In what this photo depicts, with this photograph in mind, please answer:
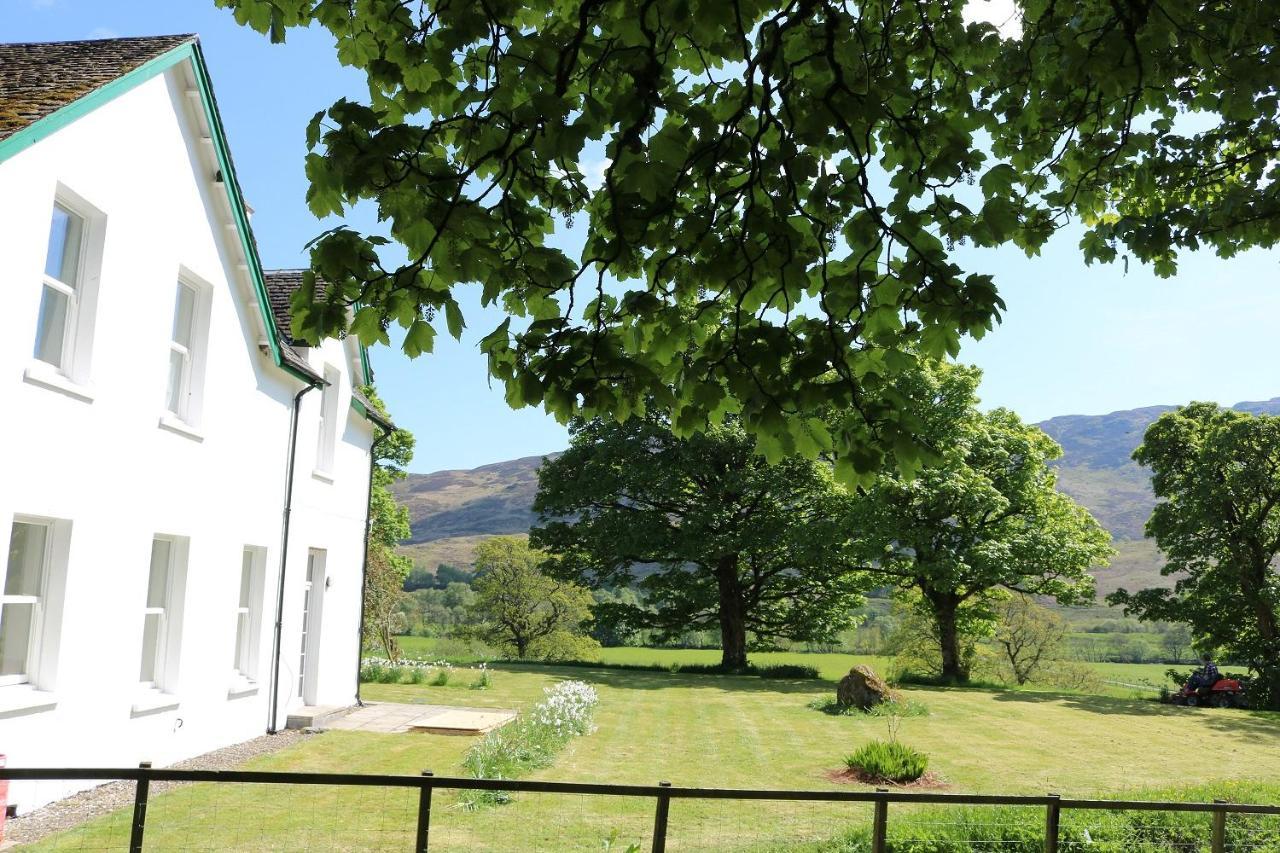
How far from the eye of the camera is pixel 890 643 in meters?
45.3

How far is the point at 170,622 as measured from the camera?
40.7 feet

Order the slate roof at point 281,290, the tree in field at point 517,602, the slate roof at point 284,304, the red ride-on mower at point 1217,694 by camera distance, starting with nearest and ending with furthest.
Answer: the slate roof at point 284,304, the slate roof at point 281,290, the red ride-on mower at point 1217,694, the tree in field at point 517,602

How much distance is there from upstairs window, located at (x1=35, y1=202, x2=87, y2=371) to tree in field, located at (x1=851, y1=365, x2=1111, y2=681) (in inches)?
1019

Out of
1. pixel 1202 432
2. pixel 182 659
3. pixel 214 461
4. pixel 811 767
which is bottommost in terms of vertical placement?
pixel 811 767

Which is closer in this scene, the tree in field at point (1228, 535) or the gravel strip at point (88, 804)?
the gravel strip at point (88, 804)

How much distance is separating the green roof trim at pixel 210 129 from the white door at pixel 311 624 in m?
3.66

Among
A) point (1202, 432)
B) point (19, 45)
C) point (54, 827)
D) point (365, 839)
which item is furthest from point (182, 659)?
point (1202, 432)

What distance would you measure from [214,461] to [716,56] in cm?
995

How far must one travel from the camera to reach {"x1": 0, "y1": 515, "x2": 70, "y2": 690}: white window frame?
9.66 metres

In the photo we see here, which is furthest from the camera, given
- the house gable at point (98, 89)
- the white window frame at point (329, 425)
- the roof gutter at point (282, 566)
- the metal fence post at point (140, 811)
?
the white window frame at point (329, 425)

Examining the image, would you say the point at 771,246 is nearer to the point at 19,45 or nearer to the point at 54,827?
the point at 54,827

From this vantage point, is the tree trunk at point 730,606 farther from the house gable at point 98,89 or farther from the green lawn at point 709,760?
the house gable at point 98,89

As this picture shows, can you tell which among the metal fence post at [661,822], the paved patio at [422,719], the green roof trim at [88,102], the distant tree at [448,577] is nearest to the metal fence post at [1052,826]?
the metal fence post at [661,822]

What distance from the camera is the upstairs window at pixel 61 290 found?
9953 mm
